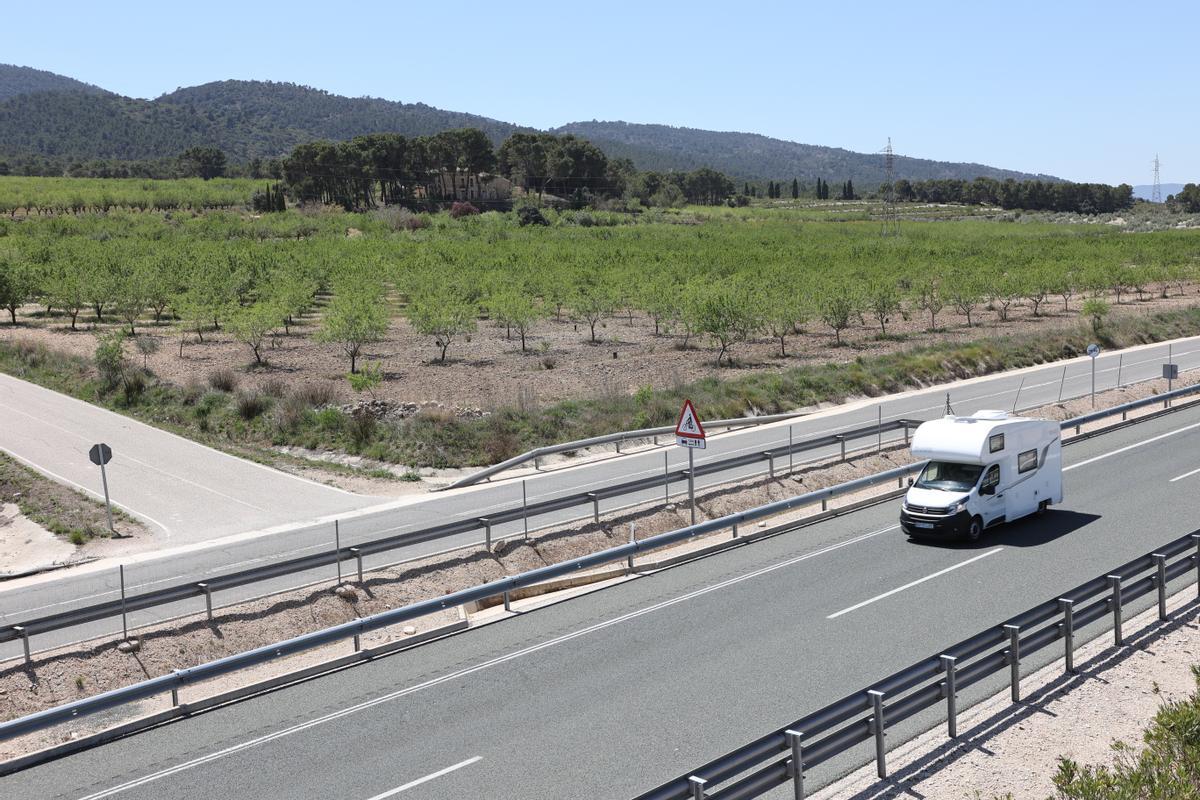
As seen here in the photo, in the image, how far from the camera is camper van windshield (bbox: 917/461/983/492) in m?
18.9

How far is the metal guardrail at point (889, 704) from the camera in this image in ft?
29.4

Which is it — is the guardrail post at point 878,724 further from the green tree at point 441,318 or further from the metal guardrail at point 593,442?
the green tree at point 441,318

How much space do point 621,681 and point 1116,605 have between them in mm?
6256

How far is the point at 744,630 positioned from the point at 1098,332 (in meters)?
44.5

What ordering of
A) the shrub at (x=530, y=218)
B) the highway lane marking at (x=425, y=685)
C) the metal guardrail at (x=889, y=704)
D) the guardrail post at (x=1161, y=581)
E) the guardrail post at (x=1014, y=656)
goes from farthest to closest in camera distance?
the shrub at (x=530, y=218) < the guardrail post at (x=1161, y=581) < the guardrail post at (x=1014, y=656) < the highway lane marking at (x=425, y=685) < the metal guardrail at (x=889, y=704)

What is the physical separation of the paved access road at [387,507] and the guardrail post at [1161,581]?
34.3 ft

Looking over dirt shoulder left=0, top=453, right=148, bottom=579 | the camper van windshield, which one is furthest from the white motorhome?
dirt shoulder left=0, top=453, right=148, bottom=579

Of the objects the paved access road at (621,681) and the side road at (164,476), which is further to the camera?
the side road at (164,476)

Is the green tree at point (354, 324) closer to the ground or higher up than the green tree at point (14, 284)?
closer to the ground

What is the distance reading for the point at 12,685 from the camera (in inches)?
521

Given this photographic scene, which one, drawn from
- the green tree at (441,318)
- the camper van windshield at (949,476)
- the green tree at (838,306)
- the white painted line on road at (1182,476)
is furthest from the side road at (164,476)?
the green tree at (838,306)

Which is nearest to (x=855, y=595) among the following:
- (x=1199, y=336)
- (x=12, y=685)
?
(x=12, y=685)

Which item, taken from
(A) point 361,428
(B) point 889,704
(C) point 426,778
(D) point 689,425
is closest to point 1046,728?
(B) point 889,704

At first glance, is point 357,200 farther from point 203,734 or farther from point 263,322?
point 203,734
